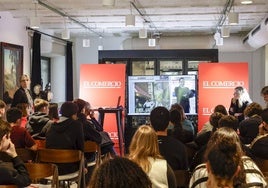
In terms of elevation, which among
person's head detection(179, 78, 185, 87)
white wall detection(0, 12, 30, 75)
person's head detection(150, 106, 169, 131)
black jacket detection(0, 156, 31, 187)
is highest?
white wall detection(0, 12, 30, 75)

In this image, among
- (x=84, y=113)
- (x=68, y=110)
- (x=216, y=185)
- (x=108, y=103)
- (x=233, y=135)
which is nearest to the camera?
(x=216, y=185)

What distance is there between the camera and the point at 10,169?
310 cm

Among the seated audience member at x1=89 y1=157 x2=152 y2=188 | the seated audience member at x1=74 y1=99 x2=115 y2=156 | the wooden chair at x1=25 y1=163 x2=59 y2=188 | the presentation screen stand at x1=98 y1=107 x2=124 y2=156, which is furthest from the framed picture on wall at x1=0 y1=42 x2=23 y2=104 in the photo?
the seated audience member at x1=89 y1=157 x2=152 y2=188

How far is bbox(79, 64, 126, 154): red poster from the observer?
10.2 m

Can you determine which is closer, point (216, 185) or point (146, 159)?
point (216, 185)

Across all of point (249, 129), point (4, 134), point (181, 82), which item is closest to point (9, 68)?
point (181, 82)

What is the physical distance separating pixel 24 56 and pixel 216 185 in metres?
8.96

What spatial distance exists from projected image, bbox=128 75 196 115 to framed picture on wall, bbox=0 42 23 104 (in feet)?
8.73

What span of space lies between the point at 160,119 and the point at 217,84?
255 inches

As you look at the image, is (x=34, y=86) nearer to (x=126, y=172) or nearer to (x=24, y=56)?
(x=24, y=56)

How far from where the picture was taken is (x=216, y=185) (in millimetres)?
2156

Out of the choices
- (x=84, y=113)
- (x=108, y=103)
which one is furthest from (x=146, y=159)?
(x=108, y=103)

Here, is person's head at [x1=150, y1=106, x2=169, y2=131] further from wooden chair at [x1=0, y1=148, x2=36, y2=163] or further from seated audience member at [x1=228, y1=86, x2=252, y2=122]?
seated audience member at [x1=228, y1=86, x2=252, y2=122]

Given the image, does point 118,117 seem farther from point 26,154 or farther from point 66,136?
point 26,154
